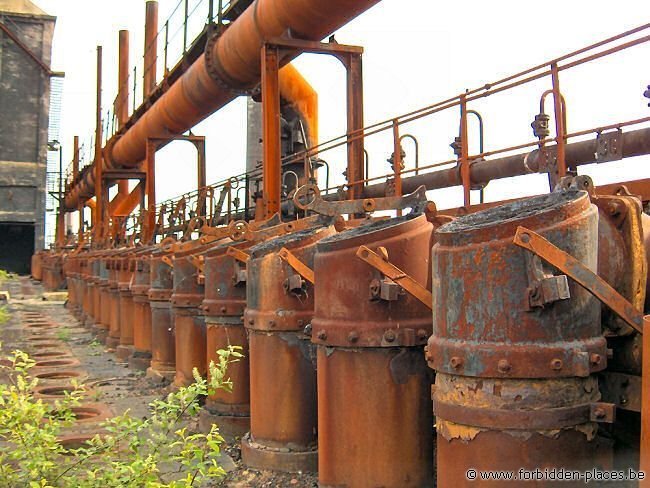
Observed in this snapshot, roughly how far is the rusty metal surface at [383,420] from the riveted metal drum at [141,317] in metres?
6.35

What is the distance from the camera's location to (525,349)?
8.95 feet

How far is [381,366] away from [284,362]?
132 centimetres

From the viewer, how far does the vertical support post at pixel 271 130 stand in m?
9.27

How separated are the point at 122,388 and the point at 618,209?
23.3 ft

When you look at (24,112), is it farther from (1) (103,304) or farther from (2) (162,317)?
(2) (162,317)

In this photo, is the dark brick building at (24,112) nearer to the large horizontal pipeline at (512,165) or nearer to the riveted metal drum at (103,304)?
the riveted metal drum at (103,304)

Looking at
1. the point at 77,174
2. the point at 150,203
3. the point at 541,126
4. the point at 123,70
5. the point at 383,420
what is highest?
the point at 123,70

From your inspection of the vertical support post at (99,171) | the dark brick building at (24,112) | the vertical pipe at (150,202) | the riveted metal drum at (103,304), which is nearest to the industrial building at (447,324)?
the riveted metal drum at (103,304)

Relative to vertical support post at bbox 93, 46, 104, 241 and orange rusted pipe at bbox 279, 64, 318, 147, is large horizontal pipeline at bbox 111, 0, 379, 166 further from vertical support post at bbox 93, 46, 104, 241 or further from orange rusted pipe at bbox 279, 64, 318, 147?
vertical support post at bbox 93, 46, 104, 241

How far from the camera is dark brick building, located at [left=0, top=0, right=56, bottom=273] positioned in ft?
122

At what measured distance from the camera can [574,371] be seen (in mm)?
2705

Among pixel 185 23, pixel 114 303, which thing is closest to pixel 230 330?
pixel 114 303

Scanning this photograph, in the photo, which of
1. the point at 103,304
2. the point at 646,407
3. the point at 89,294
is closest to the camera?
the point at 646,407

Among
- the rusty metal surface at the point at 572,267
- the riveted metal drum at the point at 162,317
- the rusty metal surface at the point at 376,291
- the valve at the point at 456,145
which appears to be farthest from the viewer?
the riveted metal drum at the point at 162,317
